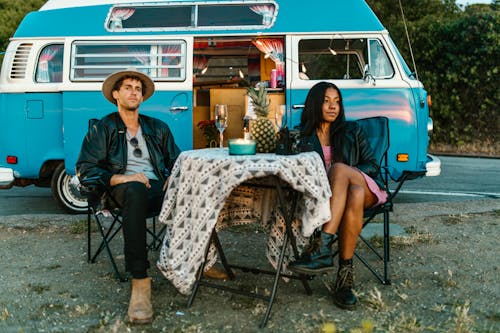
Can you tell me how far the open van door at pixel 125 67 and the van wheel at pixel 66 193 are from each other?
27 cm

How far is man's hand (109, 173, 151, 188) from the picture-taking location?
420 centimetres

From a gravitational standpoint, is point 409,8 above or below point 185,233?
above

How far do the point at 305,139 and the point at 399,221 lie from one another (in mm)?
2389

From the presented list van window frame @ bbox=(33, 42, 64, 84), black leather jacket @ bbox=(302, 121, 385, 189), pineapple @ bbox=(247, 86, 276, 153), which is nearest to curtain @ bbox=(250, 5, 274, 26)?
van window frame @ bbox=(33, 42, 64, 84)

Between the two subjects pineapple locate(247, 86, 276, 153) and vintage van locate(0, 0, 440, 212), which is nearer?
pineapple locate(247, 86, 276, 153)

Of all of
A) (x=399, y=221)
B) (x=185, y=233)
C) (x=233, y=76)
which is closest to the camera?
(x=185, y=233)

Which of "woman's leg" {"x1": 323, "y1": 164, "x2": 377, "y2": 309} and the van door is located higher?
the van door

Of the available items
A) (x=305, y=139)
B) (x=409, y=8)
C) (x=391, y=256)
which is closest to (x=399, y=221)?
(x=391, y=256)

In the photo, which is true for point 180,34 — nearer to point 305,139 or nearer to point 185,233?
point 305,139

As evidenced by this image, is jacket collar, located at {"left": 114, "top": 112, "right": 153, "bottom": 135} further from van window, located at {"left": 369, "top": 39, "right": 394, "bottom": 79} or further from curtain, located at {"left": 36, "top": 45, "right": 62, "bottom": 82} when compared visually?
van window, located at {"left": 369, "top": 39, "right": 394, "bottom": 79}

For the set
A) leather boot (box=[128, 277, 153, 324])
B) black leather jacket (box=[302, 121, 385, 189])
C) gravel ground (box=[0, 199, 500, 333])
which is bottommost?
gravel ground (box=[0, 199, 500, 333])

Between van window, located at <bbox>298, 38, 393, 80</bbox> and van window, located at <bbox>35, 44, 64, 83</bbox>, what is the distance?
2.80 meters

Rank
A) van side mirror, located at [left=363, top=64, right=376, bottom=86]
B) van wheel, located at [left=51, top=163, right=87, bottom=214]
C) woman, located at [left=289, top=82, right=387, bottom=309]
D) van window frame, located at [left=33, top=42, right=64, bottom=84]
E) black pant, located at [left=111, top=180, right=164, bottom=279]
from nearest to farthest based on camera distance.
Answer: black pant, located at [left=111, top=180, right=164, bottom=279]
woman, located at [left=289, top=82, right=387, bottom=309]
van side mirror, located at [left=363, top=64, right=376, bottom=86]
van window frame, located at [left=33, top=42, right=64, bottom=84]
van wheel, located at [left=51, top=163, right=87, bottom=214]

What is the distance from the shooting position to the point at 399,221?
21.4 ft
